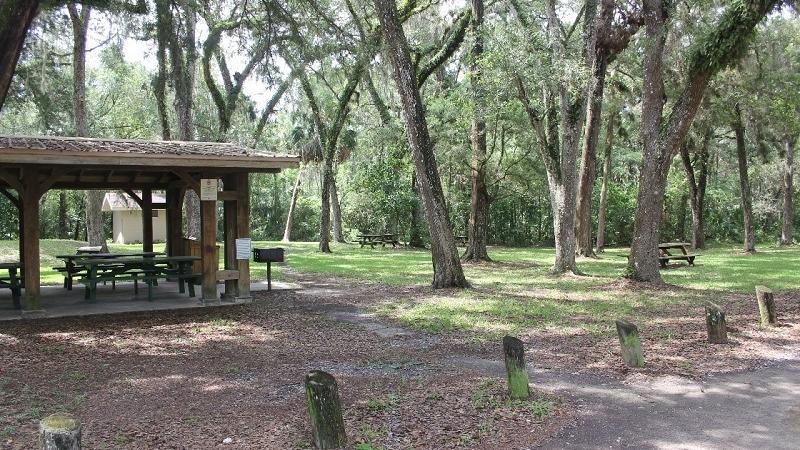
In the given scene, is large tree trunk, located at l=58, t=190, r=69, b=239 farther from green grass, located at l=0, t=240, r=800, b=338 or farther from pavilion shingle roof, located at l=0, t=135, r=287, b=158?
pavilion shingle roof, located at l=0, t=135, r=287, b=158

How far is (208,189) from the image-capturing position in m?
10.3

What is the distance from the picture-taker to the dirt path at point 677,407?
4.45 metres

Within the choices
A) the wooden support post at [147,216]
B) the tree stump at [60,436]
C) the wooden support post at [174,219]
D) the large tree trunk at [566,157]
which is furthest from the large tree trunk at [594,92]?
the tree stump at [60,436]

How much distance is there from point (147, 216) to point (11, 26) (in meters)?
7.14

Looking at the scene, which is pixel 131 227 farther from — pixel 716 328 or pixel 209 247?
pixel 716 328

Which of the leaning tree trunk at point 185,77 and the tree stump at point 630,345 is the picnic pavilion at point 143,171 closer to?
the leaning tree trunk at point 185,77

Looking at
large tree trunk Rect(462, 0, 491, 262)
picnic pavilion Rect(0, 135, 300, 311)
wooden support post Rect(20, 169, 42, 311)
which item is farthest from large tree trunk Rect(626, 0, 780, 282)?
wooden support post Rect(20, 169, 42, 311)

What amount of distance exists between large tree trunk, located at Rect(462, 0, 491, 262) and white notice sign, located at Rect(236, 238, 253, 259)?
7875 mm

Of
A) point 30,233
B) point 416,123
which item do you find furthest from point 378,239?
point 30,233

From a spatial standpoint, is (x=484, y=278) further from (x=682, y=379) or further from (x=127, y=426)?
(x=127, y=426)

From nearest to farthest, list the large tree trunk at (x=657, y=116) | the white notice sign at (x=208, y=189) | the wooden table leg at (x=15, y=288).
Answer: the wooden table leg at (x=15, y=288)
the white notice sign at (x=208, y=189)
the large tree trunk at (x=657, y=116)

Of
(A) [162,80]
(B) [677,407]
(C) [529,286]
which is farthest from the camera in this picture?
(A) [162,80]

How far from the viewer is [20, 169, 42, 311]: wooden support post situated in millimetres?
9234

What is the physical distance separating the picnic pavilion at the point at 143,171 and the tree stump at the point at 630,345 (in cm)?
571
